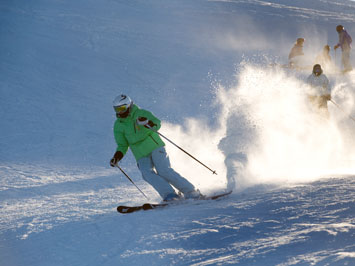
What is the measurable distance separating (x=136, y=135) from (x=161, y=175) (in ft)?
2.06

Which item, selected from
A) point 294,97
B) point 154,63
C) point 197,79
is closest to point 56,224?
point 294,97

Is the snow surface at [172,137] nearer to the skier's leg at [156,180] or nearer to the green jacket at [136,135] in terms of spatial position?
the skier's leg at [156,180]

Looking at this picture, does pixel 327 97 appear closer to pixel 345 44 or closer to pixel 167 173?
pixel 167 173

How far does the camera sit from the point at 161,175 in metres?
6.42

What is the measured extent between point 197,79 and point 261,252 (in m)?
14.5

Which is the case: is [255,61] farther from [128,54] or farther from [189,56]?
[128,54]

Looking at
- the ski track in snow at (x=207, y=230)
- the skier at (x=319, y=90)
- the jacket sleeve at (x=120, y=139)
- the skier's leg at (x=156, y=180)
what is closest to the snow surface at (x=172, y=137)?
the ski track in snow at (x=207, y=230)

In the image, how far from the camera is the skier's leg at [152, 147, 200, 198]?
6344 millimetres

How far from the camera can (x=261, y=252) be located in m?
4.02

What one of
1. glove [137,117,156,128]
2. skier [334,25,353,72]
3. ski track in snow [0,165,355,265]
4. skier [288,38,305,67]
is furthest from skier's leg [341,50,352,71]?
glove [137,117,156,128]

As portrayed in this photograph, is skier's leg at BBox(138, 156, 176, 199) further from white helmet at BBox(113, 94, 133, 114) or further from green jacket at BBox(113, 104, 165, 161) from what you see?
white helmet at BBox(113, 94, 133, 114)

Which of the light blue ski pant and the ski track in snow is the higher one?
the light blue ski pant

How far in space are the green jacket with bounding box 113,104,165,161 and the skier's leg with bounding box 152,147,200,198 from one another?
96 millimetres

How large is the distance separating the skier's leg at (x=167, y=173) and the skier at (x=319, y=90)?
212 inches
